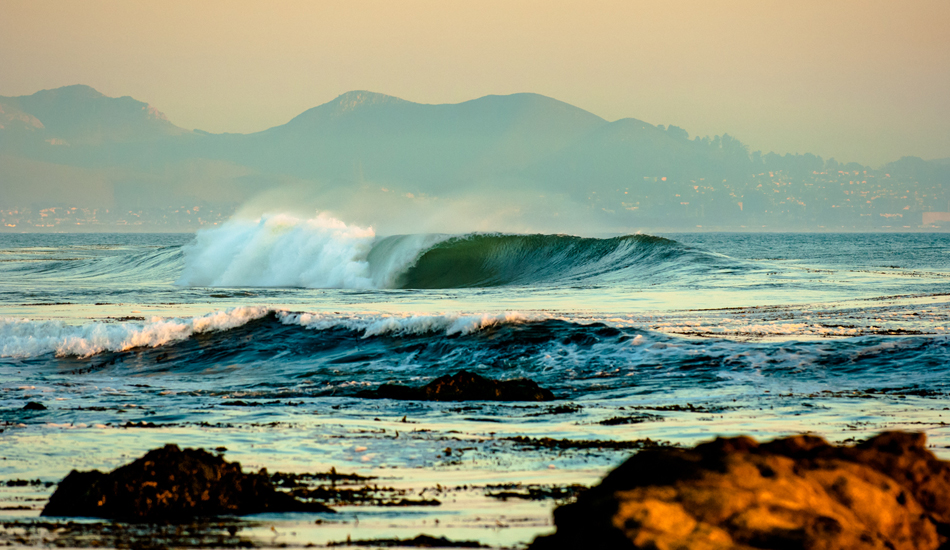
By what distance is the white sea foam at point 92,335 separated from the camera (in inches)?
537

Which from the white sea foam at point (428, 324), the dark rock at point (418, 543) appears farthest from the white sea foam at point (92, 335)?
the dark rock at point (418, 543)

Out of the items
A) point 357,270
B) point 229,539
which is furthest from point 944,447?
point 357,270

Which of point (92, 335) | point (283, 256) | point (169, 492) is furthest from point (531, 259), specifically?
point (169, 492)

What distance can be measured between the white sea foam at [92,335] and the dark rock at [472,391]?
23.3 ft

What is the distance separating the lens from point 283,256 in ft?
113

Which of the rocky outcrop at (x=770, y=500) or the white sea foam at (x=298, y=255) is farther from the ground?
the white sea foam at (x=298, y=255)

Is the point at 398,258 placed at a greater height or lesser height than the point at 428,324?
greater

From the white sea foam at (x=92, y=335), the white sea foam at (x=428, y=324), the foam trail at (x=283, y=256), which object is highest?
the foam trail at (x=283, y=256)

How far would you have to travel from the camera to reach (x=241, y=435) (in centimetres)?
656

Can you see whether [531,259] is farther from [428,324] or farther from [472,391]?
[472,391]

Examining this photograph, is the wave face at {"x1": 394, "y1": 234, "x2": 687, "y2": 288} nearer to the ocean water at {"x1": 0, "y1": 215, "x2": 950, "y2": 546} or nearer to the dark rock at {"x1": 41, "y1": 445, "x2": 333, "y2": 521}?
the ocean water at {"x1": 0, "y1": 215, "x2": 950, "y2": 546}

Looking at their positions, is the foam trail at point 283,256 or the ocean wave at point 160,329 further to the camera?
the foam trail at point 283,256

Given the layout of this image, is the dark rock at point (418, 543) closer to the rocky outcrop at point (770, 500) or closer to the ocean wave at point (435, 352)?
the rocky outcrop at point (770, 500)

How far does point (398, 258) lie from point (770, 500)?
106 feet
